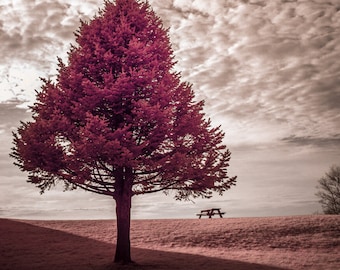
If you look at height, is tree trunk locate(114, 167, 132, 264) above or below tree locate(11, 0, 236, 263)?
below

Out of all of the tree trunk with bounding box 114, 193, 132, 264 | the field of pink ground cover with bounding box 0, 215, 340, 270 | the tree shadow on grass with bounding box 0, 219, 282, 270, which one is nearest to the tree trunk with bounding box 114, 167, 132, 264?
the tree trunk with bounding box 114, 193, 132, 264

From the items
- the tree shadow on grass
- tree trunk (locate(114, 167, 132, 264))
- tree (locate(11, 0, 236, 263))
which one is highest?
tree (locate(11, 0, 236, 263))

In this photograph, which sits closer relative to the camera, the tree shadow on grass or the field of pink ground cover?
the tree shadow on grass

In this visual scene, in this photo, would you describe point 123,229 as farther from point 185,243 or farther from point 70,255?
point 185,243

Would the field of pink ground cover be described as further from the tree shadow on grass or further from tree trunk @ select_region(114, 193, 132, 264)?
tree trunk @ select_region(114, 193, 132, 264)

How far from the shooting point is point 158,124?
48.6 feet

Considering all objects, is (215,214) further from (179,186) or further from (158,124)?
(158,124)

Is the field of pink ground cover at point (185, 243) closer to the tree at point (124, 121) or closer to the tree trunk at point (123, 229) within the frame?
the tree trunk at point (123, 229)

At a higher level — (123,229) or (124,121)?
(124,121)

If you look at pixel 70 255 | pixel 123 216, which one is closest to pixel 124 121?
pixel 123 216

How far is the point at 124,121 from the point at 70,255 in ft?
30.8

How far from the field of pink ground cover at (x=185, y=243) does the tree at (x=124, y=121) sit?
3844mm

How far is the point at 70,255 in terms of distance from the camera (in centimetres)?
1995

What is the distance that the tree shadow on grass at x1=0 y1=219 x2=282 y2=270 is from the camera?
648 inches
